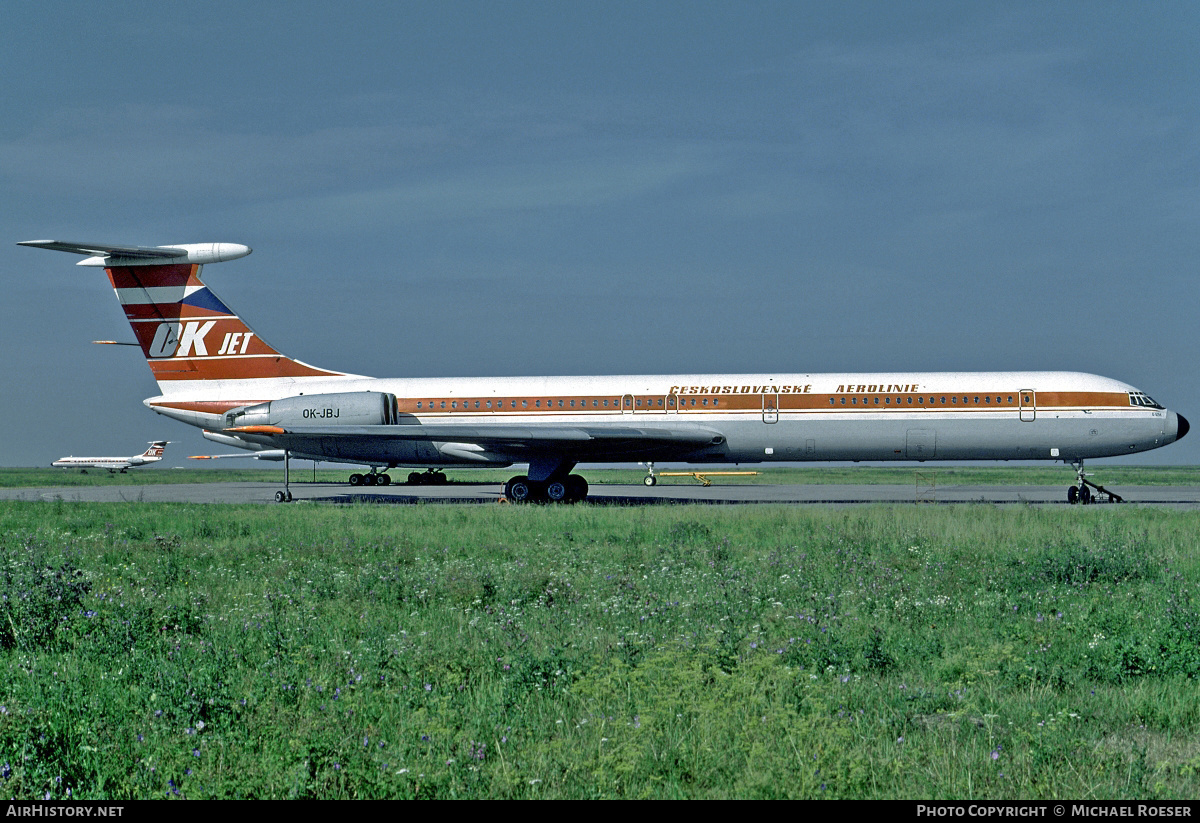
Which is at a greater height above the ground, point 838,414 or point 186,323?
point 186,323

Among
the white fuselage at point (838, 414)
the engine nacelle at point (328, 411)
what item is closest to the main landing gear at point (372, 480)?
the engine nacelle at point (328, 411)

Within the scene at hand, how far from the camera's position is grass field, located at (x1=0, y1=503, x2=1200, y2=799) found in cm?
475

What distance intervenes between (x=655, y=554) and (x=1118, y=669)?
7.14 m

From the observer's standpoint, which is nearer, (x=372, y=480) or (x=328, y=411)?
(x=328, y=411)

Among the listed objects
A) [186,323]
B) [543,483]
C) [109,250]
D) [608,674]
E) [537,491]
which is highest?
[109,250]

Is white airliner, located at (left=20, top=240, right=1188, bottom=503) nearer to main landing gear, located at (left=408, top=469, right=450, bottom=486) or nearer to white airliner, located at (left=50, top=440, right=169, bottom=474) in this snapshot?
main landing gear, located at (left=408, top=469, right=450, bottom=486)

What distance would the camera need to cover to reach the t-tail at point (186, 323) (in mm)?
30141

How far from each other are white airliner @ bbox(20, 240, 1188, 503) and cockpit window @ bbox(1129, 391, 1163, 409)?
5 centimetres

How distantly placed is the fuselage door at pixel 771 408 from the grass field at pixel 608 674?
541 inches

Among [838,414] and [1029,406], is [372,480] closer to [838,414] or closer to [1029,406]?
[838,414]

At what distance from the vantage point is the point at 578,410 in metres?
28.2

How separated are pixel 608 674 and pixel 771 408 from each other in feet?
69.4

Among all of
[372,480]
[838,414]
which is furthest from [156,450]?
[838,414]
